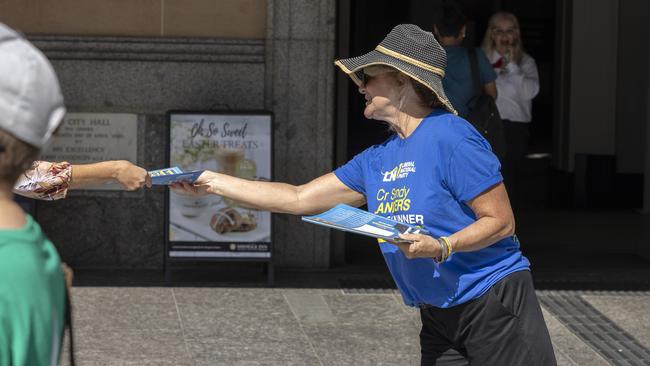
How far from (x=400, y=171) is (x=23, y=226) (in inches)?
76.2

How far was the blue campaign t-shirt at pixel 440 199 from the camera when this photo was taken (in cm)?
382

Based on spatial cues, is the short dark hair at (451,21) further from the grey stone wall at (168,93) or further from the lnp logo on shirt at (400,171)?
the lnp logo on shirt at (400,171)

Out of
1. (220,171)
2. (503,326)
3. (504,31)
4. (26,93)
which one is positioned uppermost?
(504,31)

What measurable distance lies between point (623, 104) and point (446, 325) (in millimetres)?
8781

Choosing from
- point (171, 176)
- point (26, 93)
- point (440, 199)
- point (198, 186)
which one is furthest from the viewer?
point (198, 186)

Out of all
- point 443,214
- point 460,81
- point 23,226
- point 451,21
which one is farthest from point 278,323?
point 23,226

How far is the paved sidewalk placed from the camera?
6.40 metres

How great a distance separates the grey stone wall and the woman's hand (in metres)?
4.66

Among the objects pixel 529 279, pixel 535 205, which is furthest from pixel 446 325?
pixel 535 205

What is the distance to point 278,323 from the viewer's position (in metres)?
7.08

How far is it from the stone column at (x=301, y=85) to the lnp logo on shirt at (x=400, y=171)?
14.3 ft

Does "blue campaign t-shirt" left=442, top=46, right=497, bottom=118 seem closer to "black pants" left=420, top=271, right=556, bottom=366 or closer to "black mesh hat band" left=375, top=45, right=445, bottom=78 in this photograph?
"black mesh hat band" left=375, top=45, right=445, bottom=78

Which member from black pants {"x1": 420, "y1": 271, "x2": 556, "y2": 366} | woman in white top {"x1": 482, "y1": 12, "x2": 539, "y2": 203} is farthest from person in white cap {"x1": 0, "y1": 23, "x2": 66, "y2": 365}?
woman in white top {"x1": 482, "y1": 12, "x2": 539, "y2": 203}

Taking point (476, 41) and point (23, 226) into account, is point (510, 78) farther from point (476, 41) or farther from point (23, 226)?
point (476, 41)
